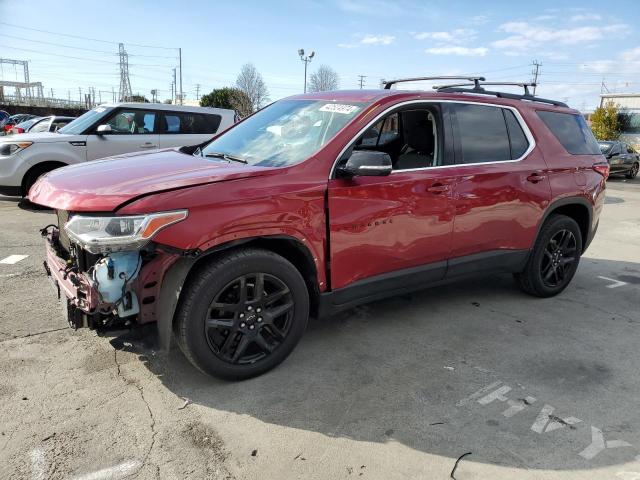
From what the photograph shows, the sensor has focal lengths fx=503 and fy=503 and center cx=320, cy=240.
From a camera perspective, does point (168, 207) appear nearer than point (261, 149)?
Yes

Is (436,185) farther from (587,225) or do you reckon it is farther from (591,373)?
(587,225)

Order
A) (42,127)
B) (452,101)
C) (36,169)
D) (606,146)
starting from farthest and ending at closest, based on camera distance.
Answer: (606,146)
(42,127)
(36,169)
(452,101)

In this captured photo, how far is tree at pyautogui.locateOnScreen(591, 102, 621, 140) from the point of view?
105 ft

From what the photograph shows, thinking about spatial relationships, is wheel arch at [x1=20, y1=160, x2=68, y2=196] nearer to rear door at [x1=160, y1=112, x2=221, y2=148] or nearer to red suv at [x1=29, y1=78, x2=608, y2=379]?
rear door at [x1=160, y1=112, x2=221, y2=148]

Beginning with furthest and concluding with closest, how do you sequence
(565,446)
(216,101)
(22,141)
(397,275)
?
(216,101) < (22,141) < (397,275) < (565,446)

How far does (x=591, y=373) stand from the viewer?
348 cm

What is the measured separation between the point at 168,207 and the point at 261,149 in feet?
3.66

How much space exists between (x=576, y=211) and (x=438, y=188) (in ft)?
7.19

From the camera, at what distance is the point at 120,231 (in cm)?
262

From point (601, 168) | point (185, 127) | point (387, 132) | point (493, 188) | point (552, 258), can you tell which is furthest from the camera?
point (185, 127)

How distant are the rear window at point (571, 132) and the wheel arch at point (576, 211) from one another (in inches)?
18.9

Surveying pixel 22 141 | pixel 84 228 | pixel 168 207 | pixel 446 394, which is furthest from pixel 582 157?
pixel 22 141

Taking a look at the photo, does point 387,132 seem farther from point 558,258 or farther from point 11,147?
point 11,147

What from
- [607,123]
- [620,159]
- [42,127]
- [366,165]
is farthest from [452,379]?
[607,123]
